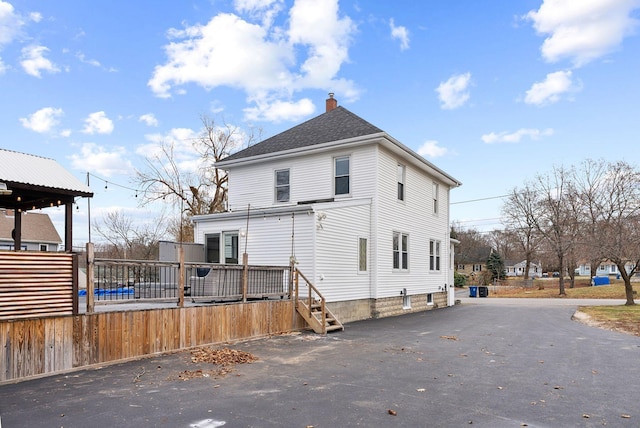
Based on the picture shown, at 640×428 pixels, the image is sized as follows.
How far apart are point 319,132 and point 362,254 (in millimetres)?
A: 5344

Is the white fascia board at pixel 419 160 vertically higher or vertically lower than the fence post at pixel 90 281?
higher

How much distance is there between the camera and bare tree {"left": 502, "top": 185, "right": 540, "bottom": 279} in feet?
140

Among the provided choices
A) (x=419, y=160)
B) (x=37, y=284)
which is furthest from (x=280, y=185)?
(x=37, y=284)

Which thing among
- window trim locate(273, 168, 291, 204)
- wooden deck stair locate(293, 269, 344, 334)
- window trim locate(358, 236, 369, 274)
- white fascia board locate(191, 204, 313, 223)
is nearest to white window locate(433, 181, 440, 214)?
window trim locate(358, 236, 369, 274)

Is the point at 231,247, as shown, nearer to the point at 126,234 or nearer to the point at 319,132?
the point at 319,132

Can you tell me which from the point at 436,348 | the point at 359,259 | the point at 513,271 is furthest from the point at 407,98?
the point at 513,271

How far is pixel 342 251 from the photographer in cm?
1398

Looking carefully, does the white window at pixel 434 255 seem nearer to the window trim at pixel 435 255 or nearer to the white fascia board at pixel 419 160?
the window trim at pixel 435 255

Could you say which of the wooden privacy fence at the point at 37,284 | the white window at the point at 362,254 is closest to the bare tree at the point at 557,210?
the white window at the point at 362,254

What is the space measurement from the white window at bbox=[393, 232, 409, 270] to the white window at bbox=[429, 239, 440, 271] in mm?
3319

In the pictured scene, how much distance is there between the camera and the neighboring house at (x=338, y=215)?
13.4 metres

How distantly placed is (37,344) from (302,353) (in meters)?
4.69

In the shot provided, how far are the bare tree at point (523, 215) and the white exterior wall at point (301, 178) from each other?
3223cm

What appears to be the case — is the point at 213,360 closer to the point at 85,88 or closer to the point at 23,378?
the point at 23,378
